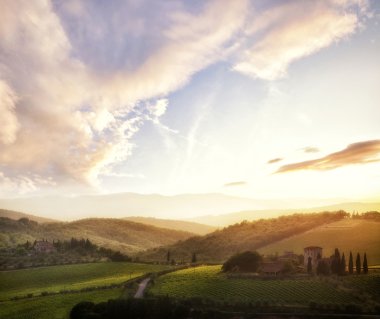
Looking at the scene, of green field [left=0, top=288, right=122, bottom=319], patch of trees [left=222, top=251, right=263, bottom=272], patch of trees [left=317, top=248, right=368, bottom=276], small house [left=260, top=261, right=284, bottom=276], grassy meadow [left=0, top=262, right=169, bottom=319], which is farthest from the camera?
patch of trees [left=222, top=251, right=263, bottom=272]

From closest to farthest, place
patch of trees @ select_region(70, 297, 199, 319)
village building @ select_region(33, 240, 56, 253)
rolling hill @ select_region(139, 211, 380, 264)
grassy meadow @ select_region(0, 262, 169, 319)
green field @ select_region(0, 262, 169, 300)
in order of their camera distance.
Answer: patch of trees @ select_region(70, 297, 199, 319) < grassy meadow @ select_region(0, 262, 169, 319) < green field @ select_region(0, 262, 169, 300) < rolling hill @ select_region(139, 211, 380, 264) < village building @ select_region(33, 240, 56, 253)

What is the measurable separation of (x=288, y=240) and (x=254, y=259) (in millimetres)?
51364

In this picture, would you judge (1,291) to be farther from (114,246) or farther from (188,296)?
(114,246)

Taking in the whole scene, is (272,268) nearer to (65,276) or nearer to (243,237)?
(65,276)

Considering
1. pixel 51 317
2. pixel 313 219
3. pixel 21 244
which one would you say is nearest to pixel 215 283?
pixel 51 317

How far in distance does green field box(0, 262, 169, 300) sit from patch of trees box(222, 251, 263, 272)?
2443 cm

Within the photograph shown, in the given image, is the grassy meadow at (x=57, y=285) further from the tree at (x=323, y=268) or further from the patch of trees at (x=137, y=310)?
the tree at (x=323, y=268)

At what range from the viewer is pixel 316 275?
79.4 metres

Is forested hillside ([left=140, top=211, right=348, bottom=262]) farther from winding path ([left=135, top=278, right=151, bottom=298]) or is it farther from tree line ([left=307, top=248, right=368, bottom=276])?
tree line ([left=307, top=248, right=368, bottom=276])

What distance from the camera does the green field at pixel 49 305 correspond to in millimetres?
69125

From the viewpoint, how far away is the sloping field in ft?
356

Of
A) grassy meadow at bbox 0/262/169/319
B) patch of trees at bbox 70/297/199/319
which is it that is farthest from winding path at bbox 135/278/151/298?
patch of trees at bbox 70/297/199/319

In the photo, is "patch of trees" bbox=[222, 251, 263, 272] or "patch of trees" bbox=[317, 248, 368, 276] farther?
"patch of trees" bbox=[222, 251, 263, 272]

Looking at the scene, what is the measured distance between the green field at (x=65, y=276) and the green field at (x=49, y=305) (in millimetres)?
8964
